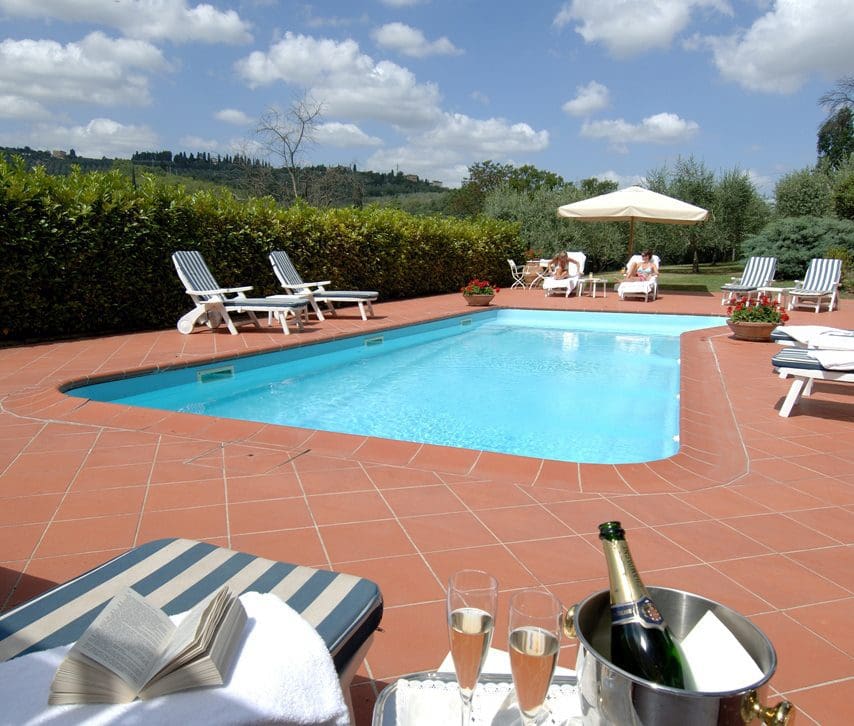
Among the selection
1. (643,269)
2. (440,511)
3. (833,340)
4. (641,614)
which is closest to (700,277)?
(643,269)

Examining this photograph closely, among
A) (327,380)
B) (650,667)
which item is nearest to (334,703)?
(650,667)

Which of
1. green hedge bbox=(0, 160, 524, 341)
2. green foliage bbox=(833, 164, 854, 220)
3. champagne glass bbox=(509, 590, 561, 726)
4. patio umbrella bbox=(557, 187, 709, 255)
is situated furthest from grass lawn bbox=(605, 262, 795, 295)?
champagne glass bbox=(509, 590, 561, 726)

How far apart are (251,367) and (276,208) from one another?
418 cm

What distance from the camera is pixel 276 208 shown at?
1041 cm

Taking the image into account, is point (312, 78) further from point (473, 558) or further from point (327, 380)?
point (473, 558)

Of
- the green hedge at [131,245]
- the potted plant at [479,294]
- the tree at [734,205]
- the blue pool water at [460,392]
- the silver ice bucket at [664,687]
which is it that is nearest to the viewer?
the silver ice bucket at [664,687]

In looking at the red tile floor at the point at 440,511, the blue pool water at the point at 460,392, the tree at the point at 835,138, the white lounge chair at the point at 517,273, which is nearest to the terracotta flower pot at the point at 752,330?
the blue pool water at the point at 460,392

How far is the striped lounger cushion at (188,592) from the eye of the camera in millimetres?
Answer: 1283

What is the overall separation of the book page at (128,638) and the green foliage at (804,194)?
23572mm

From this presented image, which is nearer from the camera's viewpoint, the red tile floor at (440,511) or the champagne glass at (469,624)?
the champagne glass at (469,624)

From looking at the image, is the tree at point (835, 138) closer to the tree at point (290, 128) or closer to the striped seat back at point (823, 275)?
the striped seat back at point (823, 275)

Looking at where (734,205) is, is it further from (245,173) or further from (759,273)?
(245,173)

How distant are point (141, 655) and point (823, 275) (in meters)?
13.4

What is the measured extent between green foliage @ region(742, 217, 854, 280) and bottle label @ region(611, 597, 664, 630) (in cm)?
1929
